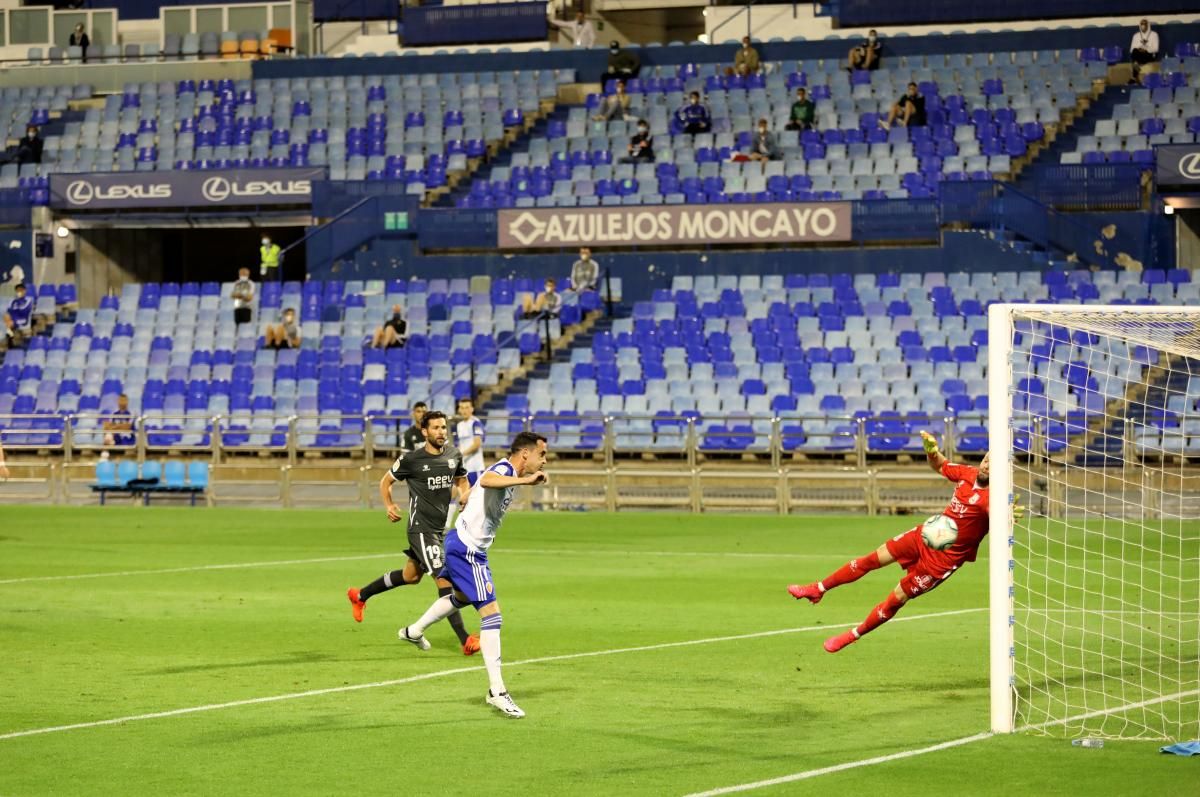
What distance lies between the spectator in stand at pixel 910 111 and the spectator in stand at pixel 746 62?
4.89 metres

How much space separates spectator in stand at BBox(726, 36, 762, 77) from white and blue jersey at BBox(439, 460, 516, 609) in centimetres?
3375

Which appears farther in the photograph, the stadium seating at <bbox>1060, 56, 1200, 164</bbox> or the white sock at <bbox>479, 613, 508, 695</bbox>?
the stadium seating at <bbox>1060, 56, 1200, 164</bbox>

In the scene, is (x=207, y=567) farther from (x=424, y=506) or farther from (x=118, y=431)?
(x=118, y=431)

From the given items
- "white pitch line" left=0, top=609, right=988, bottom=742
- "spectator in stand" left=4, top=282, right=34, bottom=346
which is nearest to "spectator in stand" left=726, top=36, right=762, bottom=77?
"spectator in stand" left=4, top=282, right=34, bottom=346

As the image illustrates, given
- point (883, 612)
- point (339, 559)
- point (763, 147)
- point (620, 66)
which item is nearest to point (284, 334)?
point (763, 147)

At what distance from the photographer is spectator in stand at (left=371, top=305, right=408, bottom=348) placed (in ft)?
123

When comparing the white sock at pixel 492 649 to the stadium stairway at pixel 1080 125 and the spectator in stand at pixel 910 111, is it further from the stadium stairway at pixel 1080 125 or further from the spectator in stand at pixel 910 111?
the spectator in stand at pixel 910 111

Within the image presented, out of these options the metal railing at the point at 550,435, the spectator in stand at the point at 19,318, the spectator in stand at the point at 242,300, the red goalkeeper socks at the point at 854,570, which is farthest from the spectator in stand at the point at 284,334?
the red goalkeeper socks at the point at 854,570

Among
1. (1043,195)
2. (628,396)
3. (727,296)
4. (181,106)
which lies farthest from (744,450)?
(181,106)

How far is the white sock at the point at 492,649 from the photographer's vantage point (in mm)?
11648

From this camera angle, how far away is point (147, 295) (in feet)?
136

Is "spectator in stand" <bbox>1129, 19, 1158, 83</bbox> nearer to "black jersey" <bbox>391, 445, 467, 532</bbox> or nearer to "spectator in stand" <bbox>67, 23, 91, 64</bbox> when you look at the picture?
"spectator in stand" <bbox>67, 23, 91, 64</bbox>

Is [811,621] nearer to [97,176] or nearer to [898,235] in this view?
[898,235]

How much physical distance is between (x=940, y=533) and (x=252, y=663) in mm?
5409
